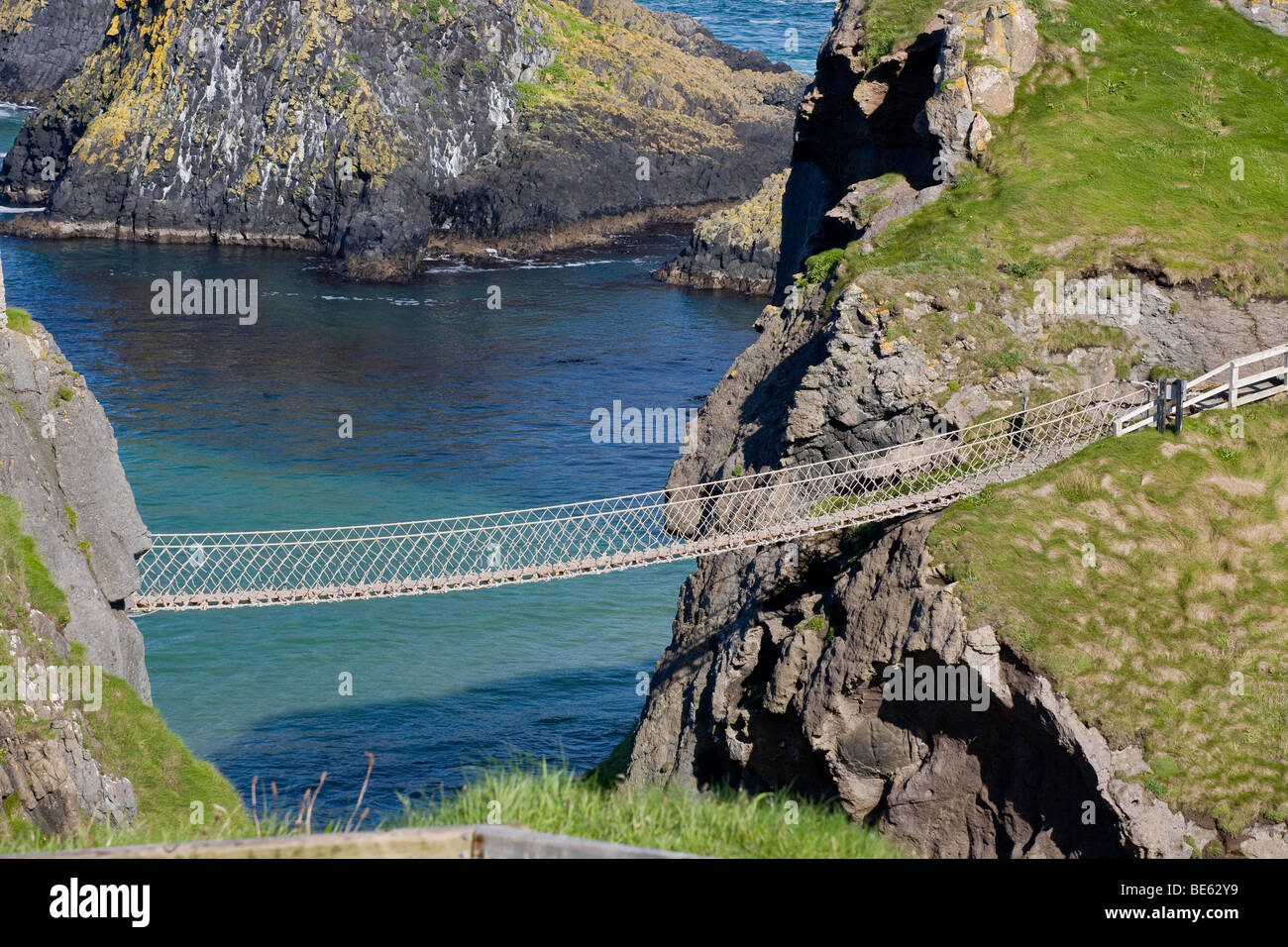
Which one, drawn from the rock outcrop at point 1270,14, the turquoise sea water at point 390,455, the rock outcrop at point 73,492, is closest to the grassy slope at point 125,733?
the rock outcrop at point 73,492

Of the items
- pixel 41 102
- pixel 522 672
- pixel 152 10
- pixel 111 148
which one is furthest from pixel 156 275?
pixel 41 102

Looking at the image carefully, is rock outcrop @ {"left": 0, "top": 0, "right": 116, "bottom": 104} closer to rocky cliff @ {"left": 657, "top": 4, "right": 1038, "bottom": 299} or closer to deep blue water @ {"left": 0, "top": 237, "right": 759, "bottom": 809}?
deep blue water @ {"left": 0, "top": 237, "right": 759, "bottom": 809}

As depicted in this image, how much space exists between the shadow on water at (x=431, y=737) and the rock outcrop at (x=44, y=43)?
422 ft

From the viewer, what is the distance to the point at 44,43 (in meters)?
146

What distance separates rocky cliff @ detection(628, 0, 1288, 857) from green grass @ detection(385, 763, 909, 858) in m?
7.24

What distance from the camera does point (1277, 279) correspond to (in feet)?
104

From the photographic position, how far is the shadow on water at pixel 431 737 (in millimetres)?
33406

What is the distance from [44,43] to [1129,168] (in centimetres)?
14105

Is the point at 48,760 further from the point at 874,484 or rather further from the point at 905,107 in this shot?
the point at 905,107

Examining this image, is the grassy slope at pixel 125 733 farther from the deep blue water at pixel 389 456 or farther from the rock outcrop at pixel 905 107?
the rock outcrop at pixel 905 107

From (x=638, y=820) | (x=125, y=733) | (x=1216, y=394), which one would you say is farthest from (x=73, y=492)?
(x=1216, y=394)

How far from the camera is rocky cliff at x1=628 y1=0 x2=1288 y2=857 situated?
2222cm
